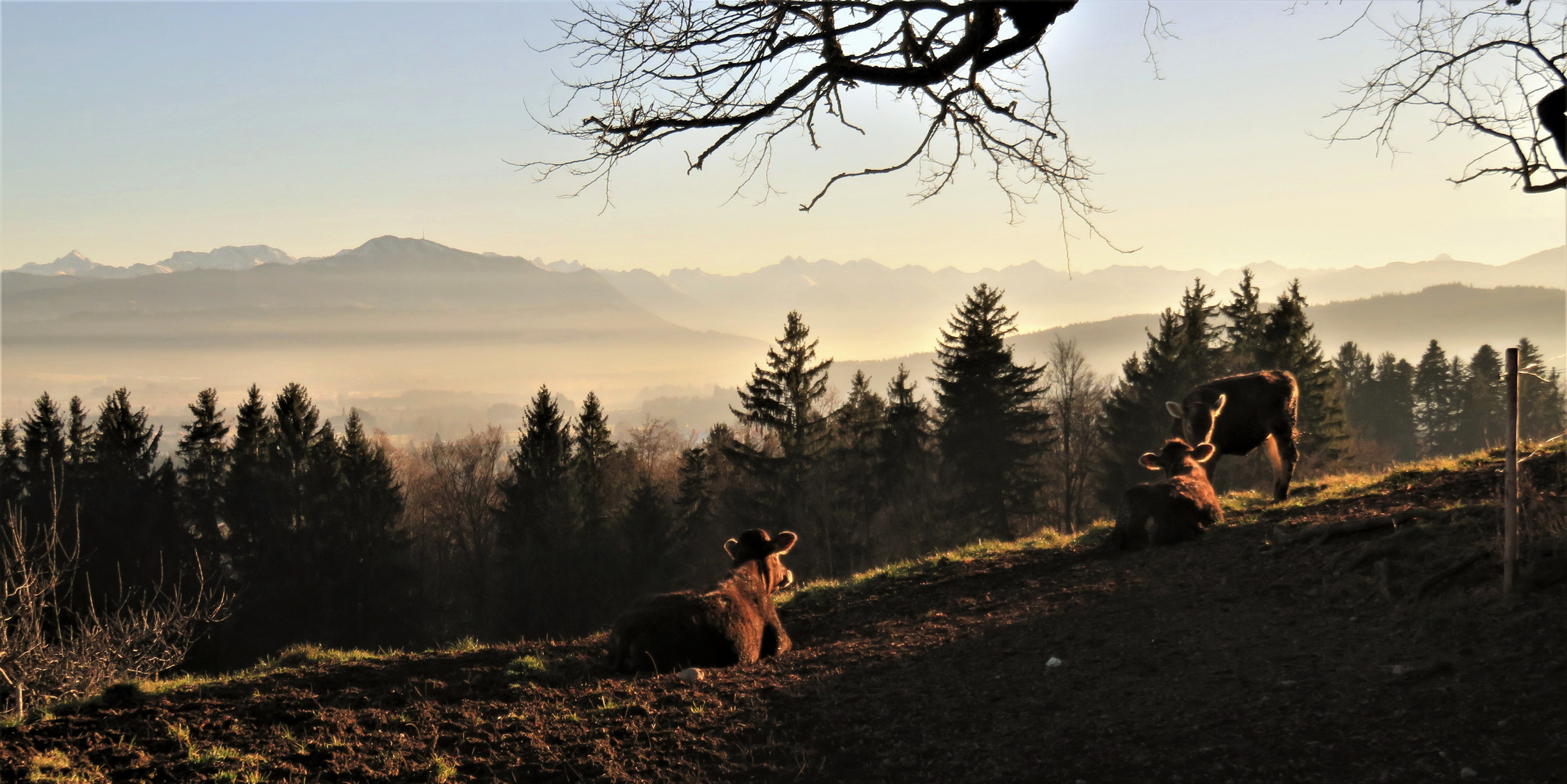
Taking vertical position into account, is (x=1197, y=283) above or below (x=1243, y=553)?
above

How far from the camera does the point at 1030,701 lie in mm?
6395

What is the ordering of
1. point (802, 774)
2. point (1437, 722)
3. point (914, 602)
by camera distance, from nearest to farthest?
point (1437, 722)
point (802, 774)
point (914, 602)

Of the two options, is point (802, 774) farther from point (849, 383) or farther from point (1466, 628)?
point (849, 383)

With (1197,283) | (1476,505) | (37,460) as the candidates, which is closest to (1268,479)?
(1197,283)

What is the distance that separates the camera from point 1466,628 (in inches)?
242

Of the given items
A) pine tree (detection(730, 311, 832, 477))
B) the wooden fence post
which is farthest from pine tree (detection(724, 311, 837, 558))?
the wooden fence post

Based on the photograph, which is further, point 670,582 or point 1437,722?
point 670,582

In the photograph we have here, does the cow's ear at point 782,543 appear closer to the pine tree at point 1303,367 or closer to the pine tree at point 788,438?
the pine tree at point 788,438

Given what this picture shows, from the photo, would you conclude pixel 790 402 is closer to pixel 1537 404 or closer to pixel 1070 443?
pixel 1070 443

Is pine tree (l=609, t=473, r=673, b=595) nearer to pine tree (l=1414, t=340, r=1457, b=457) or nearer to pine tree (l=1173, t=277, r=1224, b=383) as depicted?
pine tree (l=1173, t=277, r=1224, b=383)

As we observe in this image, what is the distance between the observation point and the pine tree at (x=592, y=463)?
4578 cm

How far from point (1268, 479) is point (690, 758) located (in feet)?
138

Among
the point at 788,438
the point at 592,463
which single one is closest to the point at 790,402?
the point at 788,438

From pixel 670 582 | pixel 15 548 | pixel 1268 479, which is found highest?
pixel 15 548
